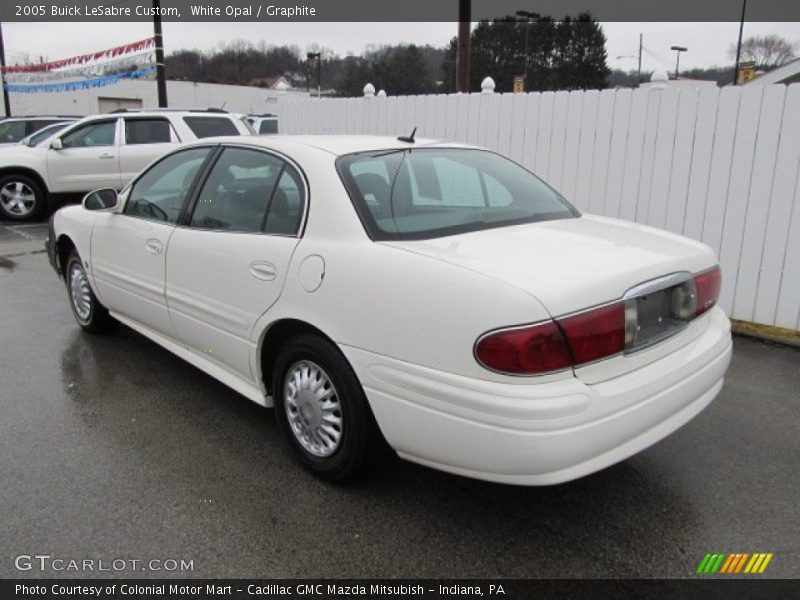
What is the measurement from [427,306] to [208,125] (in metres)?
9.58

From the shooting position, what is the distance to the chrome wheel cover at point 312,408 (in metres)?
2.87

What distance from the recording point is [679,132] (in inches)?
215

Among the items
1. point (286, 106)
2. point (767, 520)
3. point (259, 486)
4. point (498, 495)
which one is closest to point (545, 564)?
point (498, 495)

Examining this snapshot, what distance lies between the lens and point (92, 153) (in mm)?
11047

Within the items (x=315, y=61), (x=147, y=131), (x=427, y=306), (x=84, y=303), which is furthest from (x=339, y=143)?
(x=315, y=61)

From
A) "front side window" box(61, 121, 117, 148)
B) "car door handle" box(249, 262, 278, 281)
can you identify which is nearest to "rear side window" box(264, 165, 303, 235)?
"car door handle" box(249, 262, 278, 281)

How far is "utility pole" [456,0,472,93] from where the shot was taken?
11250mm

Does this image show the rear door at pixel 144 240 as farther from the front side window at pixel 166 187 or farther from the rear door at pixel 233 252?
the rear door at pixel 233 252

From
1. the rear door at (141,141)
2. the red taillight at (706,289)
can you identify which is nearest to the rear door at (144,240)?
the red taillight at (706,289)

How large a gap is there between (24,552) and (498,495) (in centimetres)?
194

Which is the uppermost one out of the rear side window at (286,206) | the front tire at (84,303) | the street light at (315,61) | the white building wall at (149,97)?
the street light at (315,61)

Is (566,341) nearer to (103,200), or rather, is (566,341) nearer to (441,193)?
(441,193)

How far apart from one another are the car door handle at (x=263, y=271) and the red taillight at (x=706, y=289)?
6.09 feet

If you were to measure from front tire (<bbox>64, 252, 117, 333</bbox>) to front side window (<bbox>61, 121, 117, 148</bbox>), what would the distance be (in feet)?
22.2
